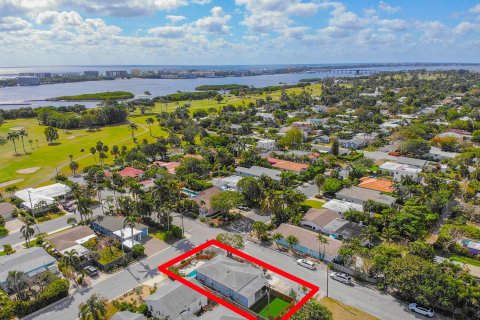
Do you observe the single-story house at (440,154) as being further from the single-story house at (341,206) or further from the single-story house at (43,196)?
the single-story house at (43,196)

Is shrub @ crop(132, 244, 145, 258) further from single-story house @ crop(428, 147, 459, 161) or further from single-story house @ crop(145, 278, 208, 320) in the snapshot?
single-story house @ crop(428, 147, 459, 161)

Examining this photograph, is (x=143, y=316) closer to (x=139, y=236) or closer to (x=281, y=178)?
(x=139, y=236)

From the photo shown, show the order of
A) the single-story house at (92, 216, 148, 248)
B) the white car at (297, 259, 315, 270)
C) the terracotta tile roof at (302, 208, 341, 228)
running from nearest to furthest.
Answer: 1. the white car at (297, 259, 315, 270)
2. the single-story house at (92, 216, 148, 248)
3. the terracotta tile roof at (302, 208, 341, 228)

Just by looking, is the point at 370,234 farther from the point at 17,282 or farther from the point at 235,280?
the point at 17,282

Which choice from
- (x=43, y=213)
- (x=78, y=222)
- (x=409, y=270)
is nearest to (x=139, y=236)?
(x=78, y=222)

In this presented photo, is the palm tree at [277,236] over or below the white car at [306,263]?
over

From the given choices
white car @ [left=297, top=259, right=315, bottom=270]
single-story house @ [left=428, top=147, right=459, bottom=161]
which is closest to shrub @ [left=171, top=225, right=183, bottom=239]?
white car @ [left=297, top=259, right=315, bottom=270]

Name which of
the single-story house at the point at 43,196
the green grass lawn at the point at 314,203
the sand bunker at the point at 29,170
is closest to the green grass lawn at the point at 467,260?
the green grass lawn at the point at 314,203
